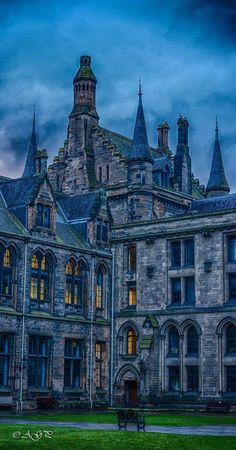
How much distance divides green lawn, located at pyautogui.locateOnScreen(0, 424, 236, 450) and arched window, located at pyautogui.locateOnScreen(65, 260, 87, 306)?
1041 inches

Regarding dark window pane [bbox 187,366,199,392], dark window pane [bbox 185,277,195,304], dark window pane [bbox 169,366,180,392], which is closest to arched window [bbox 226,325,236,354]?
dark window pane [bbox 187,366,199,392]

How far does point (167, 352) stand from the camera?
2112 inches

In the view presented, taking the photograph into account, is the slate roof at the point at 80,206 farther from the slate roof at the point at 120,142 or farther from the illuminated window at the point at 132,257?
the slate roof at the point at 120,142

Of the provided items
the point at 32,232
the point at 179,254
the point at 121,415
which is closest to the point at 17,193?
the point at 32,232

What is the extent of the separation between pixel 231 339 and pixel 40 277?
1327 centimetres

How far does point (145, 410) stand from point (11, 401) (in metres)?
9.08

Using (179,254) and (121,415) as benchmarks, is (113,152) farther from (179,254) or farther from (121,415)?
(121,415)

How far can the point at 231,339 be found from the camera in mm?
50812

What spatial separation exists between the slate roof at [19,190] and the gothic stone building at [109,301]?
10 cm

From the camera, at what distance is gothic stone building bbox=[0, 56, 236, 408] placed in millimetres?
49594

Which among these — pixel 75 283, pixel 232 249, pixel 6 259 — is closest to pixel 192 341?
pixel 232 249

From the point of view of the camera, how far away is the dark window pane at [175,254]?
178ft

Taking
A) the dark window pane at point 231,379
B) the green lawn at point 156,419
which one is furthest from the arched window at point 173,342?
the green lawn at point 156,419

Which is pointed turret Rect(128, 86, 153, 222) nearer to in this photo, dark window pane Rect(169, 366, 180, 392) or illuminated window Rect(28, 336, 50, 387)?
dark window pane Rect(169, 366, 180, 392)
